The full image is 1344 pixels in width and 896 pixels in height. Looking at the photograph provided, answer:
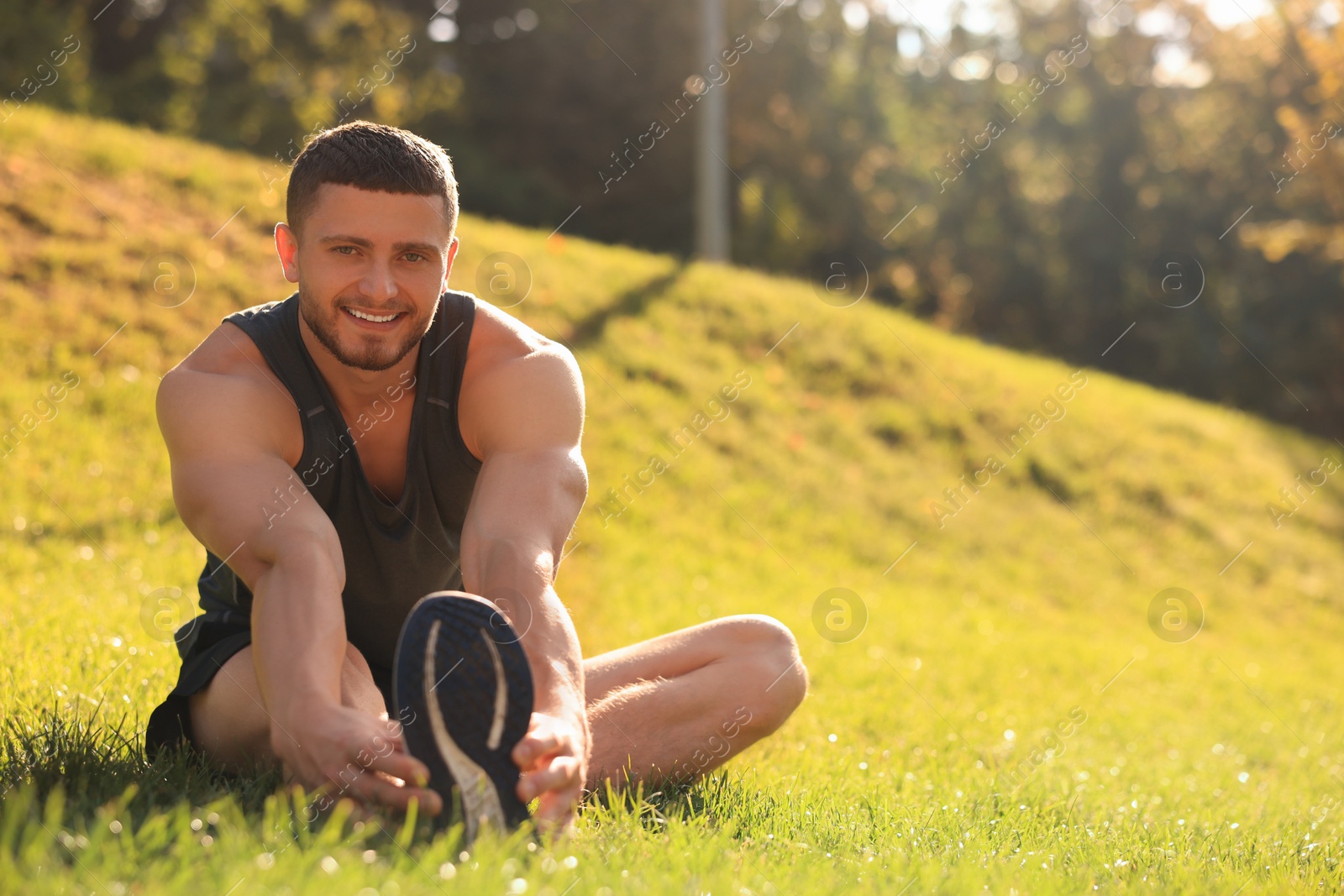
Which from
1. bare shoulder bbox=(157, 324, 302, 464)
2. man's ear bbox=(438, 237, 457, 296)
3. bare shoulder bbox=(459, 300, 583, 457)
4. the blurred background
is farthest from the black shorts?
the blurred background

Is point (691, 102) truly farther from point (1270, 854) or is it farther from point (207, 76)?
point (1270, 854)

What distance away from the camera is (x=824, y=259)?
76.7 feet

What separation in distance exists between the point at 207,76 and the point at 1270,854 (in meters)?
20.5

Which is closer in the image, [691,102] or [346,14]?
[346,14]

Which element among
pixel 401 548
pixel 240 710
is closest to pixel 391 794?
pixel 240 710

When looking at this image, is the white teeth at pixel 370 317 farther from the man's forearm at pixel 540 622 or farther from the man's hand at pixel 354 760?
the man's hand at pixel 354 760

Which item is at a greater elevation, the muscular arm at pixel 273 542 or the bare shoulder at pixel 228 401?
the bare shoulder at pixel 228 401

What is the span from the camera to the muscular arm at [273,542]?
98.0 inches

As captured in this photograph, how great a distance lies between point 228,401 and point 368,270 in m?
0.48

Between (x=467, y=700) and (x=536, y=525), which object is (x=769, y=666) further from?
(x=467, y=700)

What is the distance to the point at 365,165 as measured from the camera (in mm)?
3008

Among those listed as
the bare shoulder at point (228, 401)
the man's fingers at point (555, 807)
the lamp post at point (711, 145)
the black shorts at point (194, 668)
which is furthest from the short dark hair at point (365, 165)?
the lamp post at point (711, 145)

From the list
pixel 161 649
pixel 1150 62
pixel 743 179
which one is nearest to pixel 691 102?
pixel 743 179

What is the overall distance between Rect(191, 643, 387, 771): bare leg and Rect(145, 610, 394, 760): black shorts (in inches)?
1.2
